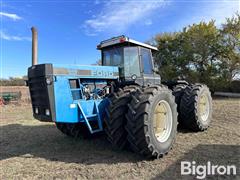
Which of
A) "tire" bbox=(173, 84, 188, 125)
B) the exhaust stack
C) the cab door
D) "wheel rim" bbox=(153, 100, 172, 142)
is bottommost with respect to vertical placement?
"wheel rim" bbox=(153, 100, 172, 142)

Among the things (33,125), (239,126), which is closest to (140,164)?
(239,126)

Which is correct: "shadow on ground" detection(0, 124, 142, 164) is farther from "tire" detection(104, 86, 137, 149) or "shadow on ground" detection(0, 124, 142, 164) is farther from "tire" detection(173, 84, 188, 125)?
"tire" detection(173, 84, 188, 125)

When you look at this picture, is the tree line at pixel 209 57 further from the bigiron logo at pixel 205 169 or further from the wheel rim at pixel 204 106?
the bigiron logo at pixel 205 169

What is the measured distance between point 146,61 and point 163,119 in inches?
77.2

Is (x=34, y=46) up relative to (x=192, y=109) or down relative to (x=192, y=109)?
up

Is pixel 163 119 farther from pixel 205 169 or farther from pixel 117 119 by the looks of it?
pixel 205 169

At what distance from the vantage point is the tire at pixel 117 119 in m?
4.72

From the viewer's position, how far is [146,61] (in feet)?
21.6

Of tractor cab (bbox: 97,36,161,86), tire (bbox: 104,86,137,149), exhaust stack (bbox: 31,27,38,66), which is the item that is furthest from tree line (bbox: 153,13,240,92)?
tire (bbox: 104,86,137,149)

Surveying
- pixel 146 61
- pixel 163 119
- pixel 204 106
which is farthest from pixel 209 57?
pixel 163 119

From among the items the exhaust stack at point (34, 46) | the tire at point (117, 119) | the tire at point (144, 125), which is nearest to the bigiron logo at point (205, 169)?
the tire at point (144, 125)

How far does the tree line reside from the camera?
19.5m

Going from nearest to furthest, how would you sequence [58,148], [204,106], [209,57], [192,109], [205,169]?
[205,169]
[58,148]
[192,109]
[204,106]
[209,57]

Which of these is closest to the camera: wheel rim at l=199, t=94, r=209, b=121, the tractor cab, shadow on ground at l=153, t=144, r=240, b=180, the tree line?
shadow on ground at l=153, t=144, r=240, b=180
